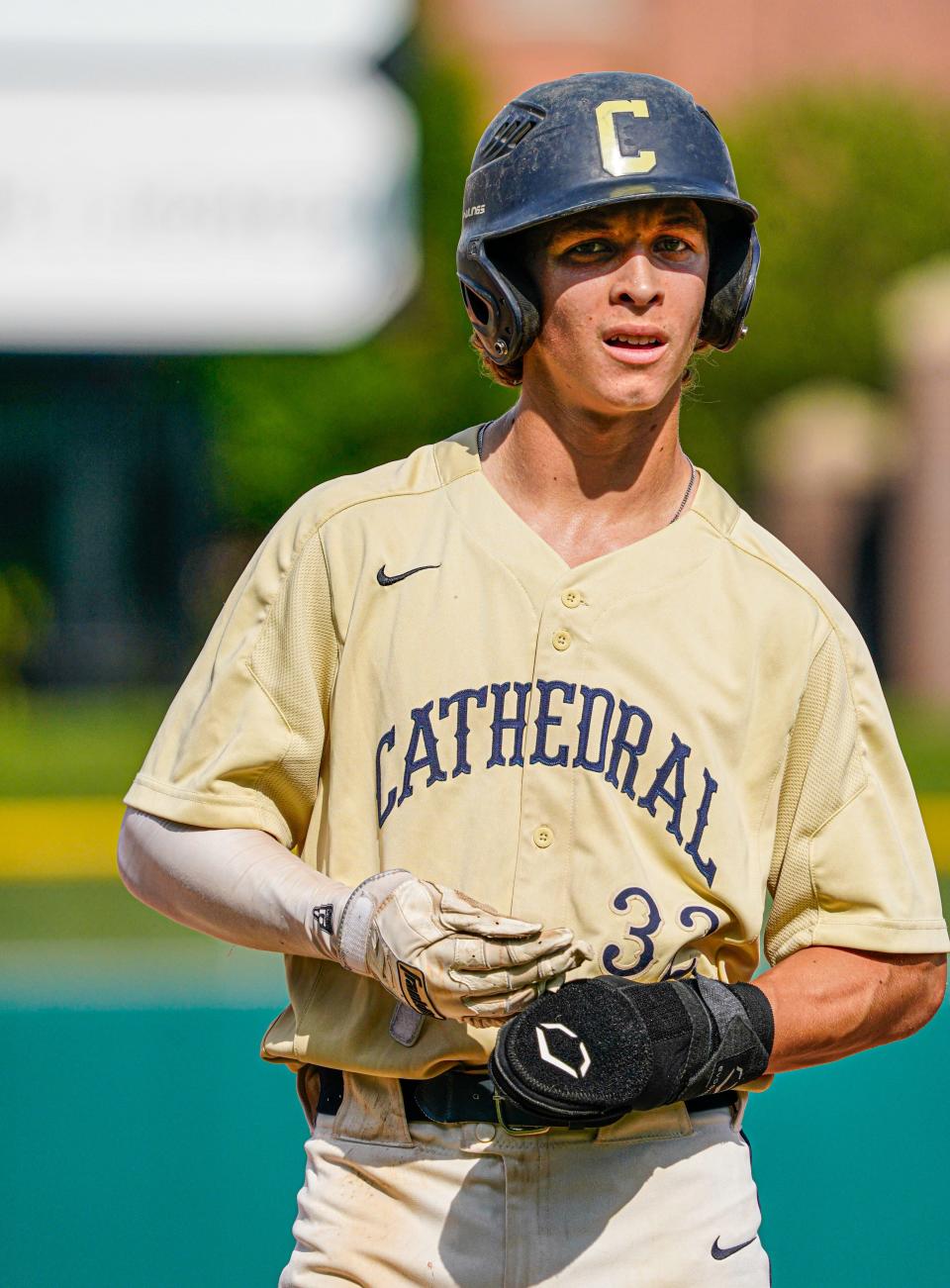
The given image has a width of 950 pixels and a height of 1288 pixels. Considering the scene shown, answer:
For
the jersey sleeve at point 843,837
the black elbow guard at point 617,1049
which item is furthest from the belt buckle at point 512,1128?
the jersey sleeve at point 843,837

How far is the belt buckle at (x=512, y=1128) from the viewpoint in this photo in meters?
2.25

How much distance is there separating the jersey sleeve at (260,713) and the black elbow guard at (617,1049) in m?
0.46

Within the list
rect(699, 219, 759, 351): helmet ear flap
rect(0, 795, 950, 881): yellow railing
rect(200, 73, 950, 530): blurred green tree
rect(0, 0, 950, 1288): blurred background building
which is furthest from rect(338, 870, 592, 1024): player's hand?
rect(200, 73, 950, 530): blurred green tree

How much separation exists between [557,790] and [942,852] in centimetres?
926

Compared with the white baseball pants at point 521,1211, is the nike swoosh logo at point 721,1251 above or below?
below

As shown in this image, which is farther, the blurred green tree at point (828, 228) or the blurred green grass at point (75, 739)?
the blurred green tree at point (828, 228)

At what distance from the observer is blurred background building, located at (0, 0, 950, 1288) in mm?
5211

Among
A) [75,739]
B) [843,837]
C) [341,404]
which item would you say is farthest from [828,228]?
[843,837]

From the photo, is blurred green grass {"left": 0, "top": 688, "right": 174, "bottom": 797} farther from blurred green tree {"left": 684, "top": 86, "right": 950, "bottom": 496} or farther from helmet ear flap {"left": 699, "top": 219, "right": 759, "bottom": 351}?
blurred green tree {"left": 684, "top": 86, "right": 950, "bottom": 496}

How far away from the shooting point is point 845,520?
80.9 ft

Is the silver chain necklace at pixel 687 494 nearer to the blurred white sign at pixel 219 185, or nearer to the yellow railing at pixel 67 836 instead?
the blurred white sign at pixel 219 185

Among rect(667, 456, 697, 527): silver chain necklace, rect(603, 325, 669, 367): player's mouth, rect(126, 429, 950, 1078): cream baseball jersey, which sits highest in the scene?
rect(603, 325, 669, 367): player's mouth

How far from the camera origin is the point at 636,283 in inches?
90.4

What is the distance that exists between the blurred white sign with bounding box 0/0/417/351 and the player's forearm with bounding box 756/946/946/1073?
7.49 meters
